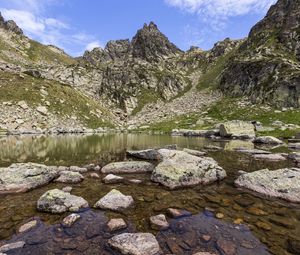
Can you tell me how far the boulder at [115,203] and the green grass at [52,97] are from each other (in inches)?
3454

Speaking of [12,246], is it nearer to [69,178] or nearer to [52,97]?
[69,178]

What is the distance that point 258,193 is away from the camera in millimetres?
15914

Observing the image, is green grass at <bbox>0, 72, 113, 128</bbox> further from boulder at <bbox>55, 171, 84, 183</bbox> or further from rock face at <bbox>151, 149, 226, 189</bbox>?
rock face at <bbox>151, 149, 226, 189</bbox>

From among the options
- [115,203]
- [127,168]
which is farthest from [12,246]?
[127,168]

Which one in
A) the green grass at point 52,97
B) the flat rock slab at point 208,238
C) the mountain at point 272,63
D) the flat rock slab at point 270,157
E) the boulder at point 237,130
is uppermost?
the mountain at point 272,63

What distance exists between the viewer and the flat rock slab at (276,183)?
1511 centimetres

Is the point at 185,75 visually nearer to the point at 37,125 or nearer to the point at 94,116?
the point at 94,116

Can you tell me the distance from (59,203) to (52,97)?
322ft

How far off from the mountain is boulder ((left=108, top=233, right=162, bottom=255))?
100333 millimetres

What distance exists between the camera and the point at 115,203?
13391 millimetres

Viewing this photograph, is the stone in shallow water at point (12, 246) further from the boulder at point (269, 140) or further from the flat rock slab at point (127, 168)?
the boulder at point (269, 140)

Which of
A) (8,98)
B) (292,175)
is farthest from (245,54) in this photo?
(292,175)

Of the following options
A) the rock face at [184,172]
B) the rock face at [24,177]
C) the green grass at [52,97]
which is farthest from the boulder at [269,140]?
the green grass at [52,97]

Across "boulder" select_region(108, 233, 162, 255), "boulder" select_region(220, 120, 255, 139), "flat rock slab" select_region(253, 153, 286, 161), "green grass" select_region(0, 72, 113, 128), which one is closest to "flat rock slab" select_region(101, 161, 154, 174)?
"boulder" select_region(108, 233, 162, 255)
